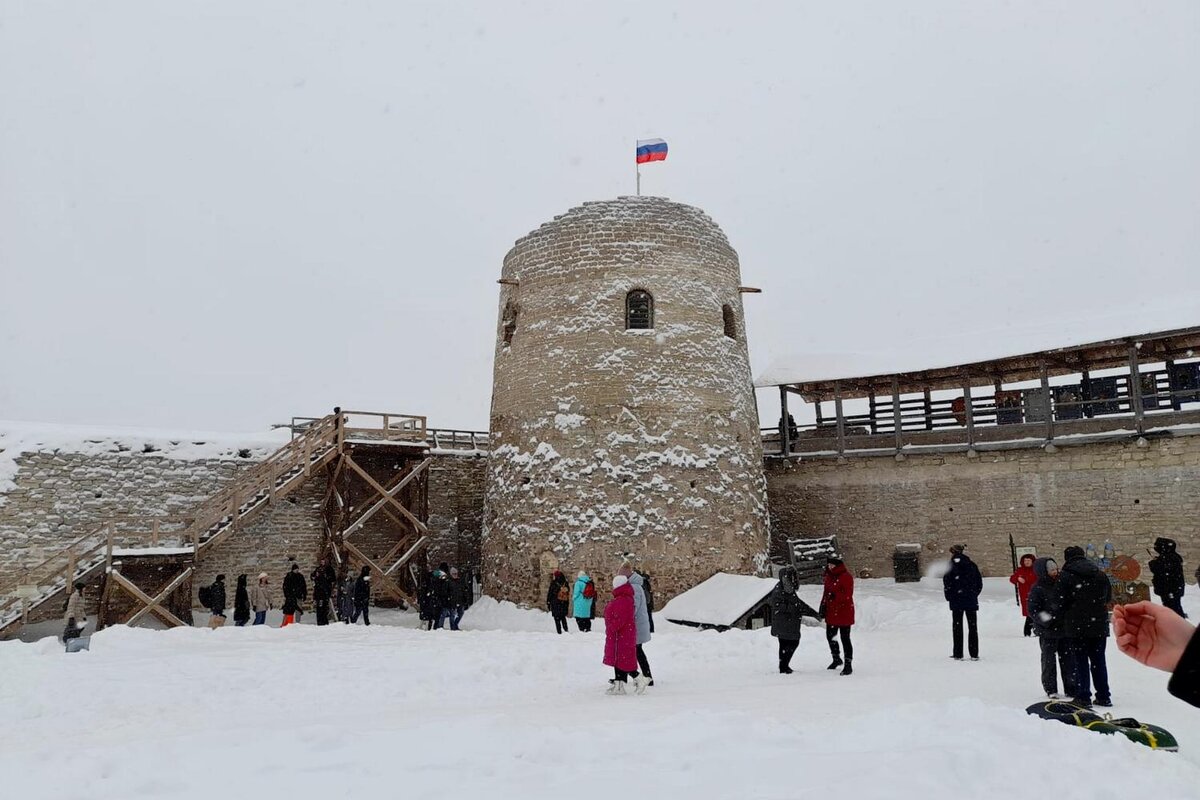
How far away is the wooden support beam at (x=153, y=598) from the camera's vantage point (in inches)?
551

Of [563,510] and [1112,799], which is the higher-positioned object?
[563,510]

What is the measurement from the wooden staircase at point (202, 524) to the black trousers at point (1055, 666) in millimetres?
13391

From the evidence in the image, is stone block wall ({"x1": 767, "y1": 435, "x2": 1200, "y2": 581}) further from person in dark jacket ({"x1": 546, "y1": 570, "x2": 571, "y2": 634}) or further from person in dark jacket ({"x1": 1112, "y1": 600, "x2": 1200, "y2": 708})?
person in dark jacket ({"x1": 1112, "y1": 600, "x2": 1200, "y2": 708})

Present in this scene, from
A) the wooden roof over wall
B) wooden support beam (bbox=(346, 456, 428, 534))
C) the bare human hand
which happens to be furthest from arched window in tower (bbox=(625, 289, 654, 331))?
the bare human hand

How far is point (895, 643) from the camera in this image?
1075cm

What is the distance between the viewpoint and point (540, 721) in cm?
581

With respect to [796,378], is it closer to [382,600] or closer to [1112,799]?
[382,600]

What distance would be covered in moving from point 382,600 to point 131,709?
11.8 metres

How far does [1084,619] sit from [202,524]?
14432mm

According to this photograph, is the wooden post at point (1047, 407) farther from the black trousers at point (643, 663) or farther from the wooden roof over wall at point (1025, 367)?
the black trousers at point (643, 663)

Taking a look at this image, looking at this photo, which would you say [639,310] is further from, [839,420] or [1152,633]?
[1152,633]

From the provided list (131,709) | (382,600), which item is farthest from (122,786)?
(382,600)

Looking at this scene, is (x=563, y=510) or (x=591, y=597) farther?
(x=563, y=510)

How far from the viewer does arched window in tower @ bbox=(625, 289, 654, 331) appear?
16.5m
